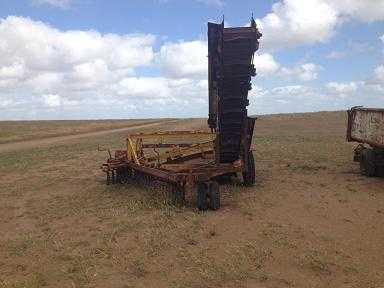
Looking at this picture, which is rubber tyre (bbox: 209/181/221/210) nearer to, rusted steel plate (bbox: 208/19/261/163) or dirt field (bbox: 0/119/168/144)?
rusted steel plate (bbox: 208/19/261/163)

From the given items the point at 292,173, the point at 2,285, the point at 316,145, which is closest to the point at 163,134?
the point at 292,173

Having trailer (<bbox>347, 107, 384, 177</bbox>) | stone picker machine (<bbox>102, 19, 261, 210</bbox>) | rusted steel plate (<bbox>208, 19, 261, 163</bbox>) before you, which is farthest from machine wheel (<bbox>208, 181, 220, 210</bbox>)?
trailer (<bbox>347, 107, 384, 177</bbox>)

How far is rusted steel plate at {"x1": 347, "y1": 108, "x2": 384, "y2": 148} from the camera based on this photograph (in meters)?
→ 14.6

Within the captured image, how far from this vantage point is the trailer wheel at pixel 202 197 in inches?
443

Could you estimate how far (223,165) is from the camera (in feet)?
41.2

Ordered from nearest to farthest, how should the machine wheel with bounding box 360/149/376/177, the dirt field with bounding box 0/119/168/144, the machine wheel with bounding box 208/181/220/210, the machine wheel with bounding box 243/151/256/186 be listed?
the machine wheel with bounding box 208/181/220/210 → the machine wheel with bounding box 243/151/256/186 → the machine wheel with bounding box 360/149/376/177 → the dirt field with bounding box 0/119/168/144

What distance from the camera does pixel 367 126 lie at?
15.6 meters

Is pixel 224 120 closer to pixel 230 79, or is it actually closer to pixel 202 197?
pixel 230 79

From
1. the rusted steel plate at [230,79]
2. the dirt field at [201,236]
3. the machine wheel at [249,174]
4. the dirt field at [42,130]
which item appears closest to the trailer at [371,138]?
the dirt field at [201,236]

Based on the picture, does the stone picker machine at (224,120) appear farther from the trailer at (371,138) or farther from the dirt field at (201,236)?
the trailer at (371,138)

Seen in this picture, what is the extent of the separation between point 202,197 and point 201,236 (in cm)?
199

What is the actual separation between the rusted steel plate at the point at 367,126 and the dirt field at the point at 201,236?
4.19 feet

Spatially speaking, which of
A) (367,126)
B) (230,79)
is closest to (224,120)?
(230,79)

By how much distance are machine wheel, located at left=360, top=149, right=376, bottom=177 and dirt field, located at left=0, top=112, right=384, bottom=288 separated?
1.60 feet
